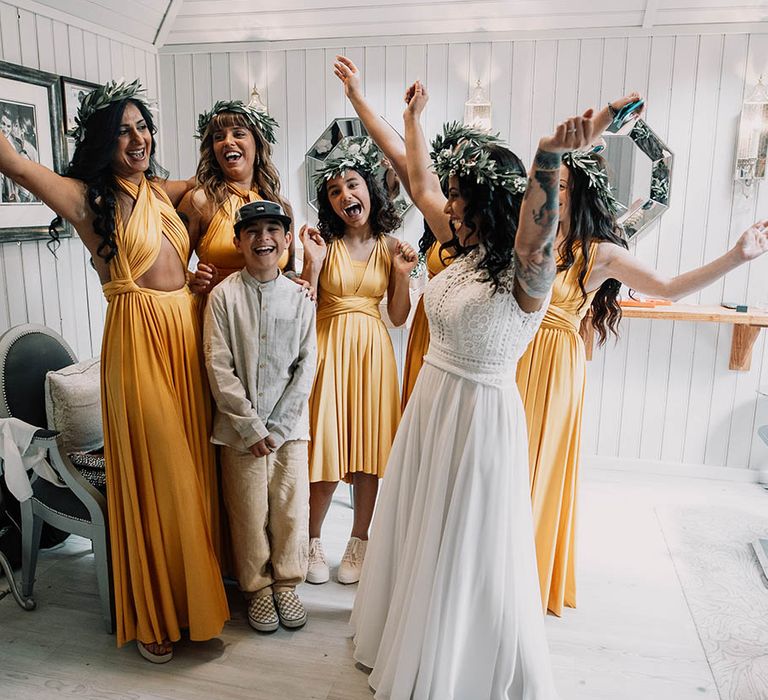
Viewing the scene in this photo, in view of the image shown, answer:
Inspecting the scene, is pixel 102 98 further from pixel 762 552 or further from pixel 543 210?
pixel 762 552

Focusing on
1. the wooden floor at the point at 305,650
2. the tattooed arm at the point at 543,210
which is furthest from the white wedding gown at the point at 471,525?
the wooden floor at the point at 305,650

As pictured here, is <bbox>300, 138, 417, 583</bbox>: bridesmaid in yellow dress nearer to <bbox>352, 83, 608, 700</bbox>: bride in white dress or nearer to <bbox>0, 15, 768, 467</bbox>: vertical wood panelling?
<bbox>352, 83, 608, 700</bbox>: bride in white dress

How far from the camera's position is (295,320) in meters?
2.30

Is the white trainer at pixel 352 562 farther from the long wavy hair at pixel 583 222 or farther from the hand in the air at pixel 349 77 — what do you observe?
the hand in the air at pixel 349 77

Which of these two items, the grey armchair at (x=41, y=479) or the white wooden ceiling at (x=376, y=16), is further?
the white wooden ceiling at (x=376, y=16)

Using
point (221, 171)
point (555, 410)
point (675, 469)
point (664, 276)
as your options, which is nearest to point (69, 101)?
point (221, 171)

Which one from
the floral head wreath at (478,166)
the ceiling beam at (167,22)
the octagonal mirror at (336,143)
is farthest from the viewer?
the octagonal mirror at (336,143)

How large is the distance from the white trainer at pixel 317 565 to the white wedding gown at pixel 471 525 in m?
0.82

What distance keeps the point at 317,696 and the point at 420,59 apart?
9.94 ft

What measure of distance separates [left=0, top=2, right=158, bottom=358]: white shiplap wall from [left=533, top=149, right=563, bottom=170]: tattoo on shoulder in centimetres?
232

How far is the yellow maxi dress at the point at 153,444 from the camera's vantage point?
2.13m

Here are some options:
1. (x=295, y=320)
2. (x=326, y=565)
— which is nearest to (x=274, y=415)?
(x=295, y=320)

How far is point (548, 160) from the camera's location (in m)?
1.42

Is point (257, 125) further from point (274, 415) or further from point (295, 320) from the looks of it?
point (274, 415)
